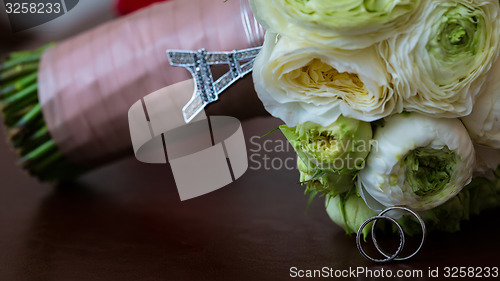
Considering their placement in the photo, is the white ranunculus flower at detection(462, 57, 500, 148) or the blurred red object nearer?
the white ranunculus flower at detection(462, 57, 500, 148)

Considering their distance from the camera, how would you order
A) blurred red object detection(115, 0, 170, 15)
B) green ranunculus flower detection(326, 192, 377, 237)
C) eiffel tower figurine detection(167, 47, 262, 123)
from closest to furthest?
green ranunculus flower detection(326, 192, 377, 237) < eiffel tower figurine detection(167, 47, 262, 123) < blurred red object detection(115, 0, 170, 15)

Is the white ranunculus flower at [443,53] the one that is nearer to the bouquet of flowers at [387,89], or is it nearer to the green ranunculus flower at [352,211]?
the bouquet of flowers at [387,89]

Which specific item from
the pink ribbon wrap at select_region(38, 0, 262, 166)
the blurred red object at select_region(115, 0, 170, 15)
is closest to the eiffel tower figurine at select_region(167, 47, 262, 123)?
the pink ribbon wrap at select_region(38, 0, 262, 166)

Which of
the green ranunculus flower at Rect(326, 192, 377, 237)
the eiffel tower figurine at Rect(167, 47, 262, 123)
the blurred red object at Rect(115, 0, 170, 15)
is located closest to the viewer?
the green ranunculus flower at Rect(326, 192, 377, 237)

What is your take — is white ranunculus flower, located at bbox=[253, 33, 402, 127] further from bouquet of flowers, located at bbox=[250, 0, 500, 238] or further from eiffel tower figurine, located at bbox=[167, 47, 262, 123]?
eiffel tower figurine, located at bbox=[167, 47, 262, 123]

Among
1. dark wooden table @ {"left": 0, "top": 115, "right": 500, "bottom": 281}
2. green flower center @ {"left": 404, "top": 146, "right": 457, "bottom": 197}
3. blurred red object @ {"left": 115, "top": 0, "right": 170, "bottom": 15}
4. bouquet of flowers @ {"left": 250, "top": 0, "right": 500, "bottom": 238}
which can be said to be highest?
bouquet of flowers @ {"left": 250, "top": 0, "right": 500, "bottom": 238}

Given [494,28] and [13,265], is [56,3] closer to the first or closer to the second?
[13,265]

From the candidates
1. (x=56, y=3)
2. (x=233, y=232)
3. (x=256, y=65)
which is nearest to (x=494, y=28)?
(x=256, y=65)

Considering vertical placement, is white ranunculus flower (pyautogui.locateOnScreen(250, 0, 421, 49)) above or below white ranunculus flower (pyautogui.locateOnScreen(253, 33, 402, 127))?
above

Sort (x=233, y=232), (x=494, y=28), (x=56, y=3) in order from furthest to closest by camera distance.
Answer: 1. (x=56, y=3)
2. (x=233, y=232)
3. (x=494, y=28)
